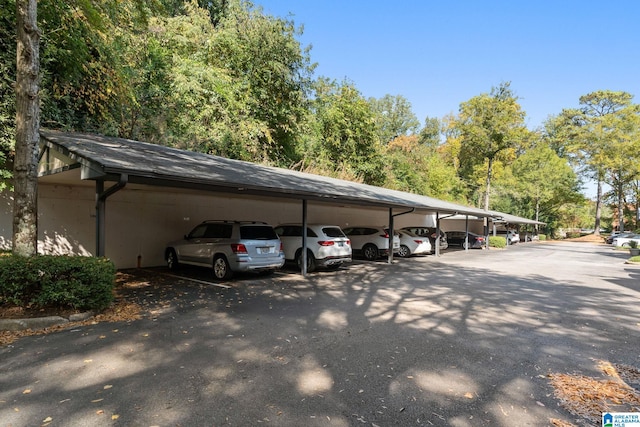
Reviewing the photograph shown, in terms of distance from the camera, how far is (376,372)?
159 inches

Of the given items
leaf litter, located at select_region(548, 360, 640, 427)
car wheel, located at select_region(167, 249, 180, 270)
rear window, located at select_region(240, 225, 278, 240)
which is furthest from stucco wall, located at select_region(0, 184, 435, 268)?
leaf litter, located at select_region(548, 360, 640, 427)

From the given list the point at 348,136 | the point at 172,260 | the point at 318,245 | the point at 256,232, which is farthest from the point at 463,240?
the point at 172,260

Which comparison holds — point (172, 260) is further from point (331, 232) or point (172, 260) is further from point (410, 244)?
point (410, 244)

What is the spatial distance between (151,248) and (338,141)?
69.7 ft

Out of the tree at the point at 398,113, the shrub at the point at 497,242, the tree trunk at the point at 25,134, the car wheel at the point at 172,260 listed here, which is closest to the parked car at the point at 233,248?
the car wheel at the point at 172,260

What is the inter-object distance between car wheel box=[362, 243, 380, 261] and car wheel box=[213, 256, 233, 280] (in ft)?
26.5

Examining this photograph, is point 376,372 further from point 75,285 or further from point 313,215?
point 313,215

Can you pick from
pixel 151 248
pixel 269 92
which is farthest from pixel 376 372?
pixel 269 92

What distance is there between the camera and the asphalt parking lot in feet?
10.4

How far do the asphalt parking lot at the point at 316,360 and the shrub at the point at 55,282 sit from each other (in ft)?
2.20

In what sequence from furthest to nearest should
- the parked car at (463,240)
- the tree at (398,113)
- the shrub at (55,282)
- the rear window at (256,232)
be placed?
the tree at (398,113) → the parked car at (463,240) → the rear window at (256,232) → the shrub at (55,282)

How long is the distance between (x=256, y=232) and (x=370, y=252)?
7729mm

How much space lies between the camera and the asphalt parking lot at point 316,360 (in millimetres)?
3172

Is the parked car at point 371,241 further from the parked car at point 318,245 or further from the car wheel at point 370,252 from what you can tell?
the parked car at point 318,245
